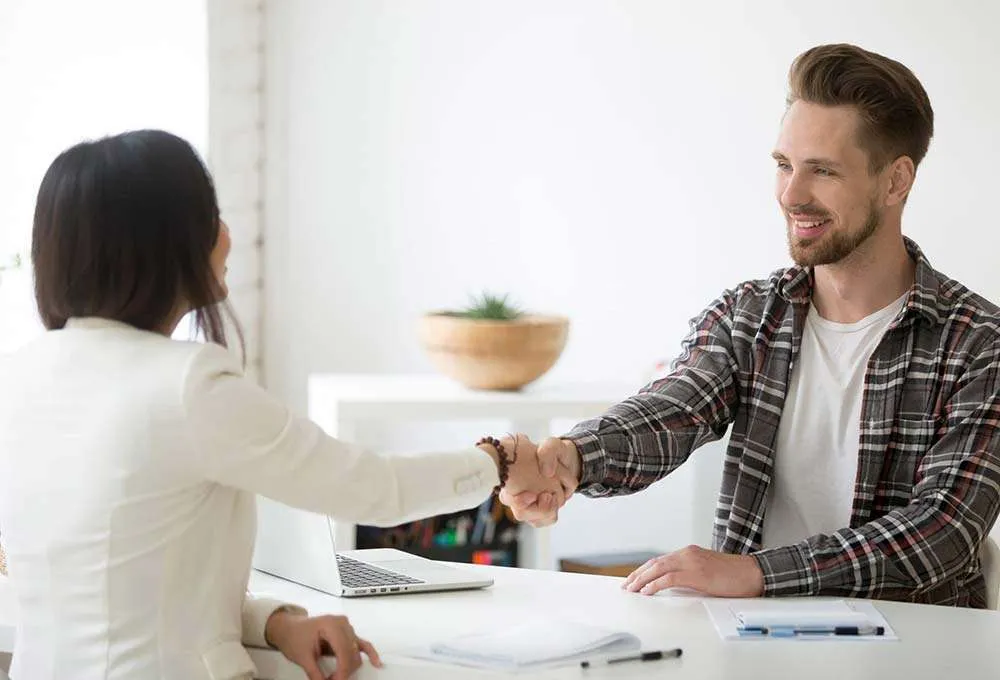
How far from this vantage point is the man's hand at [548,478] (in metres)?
2.19

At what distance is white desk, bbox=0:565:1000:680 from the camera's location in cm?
156

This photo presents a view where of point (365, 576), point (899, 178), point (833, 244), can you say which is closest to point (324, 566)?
point (365, 576)

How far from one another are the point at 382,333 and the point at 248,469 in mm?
2964

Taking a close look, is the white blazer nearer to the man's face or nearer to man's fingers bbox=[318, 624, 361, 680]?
man's fingers bbox=[318, 624, 361, 680]

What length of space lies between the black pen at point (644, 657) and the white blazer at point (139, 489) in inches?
12.2

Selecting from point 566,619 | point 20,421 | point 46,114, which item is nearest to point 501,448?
A: point 566,619

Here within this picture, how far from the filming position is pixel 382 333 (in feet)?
14.4

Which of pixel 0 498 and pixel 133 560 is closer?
pixel 133 560

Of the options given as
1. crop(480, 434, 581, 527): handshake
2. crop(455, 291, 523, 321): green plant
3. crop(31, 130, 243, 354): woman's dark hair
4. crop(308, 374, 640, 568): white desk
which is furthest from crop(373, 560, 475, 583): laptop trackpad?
crop(455, 291, 523, 321): green plant

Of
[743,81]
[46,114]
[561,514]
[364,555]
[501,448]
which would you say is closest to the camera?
[501,448]

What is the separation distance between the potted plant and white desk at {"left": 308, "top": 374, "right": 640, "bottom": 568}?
0.05 metres

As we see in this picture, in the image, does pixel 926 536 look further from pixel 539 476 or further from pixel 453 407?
pixel 453 407


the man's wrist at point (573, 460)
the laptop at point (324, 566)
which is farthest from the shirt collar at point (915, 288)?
the laptop at point (324, 566)

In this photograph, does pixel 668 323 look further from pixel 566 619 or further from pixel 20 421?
pixel 20 421
